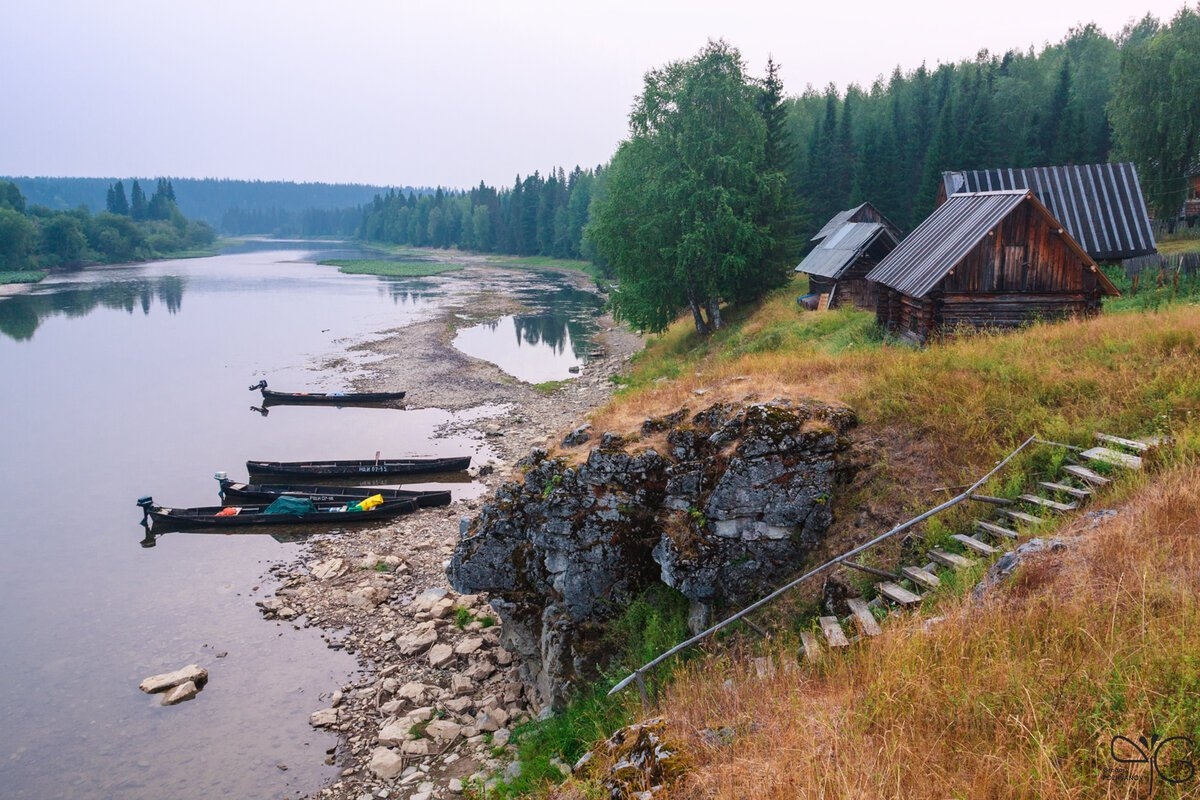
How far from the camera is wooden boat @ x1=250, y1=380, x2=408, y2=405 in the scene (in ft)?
134

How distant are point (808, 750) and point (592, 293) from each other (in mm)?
85245

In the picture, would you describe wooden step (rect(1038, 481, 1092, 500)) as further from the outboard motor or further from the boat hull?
the outboard motor

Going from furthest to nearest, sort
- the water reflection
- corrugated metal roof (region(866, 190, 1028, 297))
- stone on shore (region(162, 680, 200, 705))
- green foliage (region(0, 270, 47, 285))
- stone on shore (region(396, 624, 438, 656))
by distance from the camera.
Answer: green foliage (region(0, 270, 47, 285)) < the water reflection < corrugated metal roof (region(866, 190, 1028, 297)) < stone on shore (region(396, 624, 438, 656)) < stone on shore (region(162, 680, 200, 705))

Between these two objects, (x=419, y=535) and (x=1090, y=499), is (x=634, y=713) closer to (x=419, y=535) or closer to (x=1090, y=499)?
(x=1090, y=499)

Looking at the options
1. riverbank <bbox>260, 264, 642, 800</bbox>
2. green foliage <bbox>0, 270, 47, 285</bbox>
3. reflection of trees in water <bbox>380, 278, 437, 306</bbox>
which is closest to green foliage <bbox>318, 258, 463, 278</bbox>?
reflection of trees in water <bbox>380, 278, 437, 306</bbox>

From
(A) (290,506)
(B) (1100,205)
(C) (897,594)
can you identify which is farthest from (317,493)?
(B) (1100,205)

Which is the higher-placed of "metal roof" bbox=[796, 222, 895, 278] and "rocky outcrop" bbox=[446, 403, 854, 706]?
"metal roof" bbox=[796, 222, 895, 278]


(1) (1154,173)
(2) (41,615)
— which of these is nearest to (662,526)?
A: (2) (41,615)

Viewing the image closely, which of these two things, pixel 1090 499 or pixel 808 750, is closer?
pixel 808 750

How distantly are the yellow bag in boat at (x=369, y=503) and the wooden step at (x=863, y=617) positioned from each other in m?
19.4

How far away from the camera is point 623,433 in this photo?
46.0 feet

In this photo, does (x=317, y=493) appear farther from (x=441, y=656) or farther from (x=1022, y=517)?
(x=1022, y=517)

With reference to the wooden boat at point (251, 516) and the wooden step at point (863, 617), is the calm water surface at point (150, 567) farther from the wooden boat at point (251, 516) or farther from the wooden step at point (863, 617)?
the wooden step at point (863, 617)

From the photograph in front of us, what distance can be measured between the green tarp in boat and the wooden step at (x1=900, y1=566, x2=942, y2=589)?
21.1m
